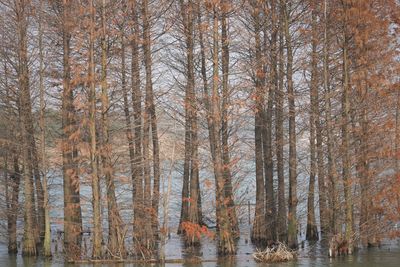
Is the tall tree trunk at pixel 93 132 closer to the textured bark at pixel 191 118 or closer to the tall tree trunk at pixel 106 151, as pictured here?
the tall tree trunk at pixel 106 151

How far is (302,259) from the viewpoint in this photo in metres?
18.1

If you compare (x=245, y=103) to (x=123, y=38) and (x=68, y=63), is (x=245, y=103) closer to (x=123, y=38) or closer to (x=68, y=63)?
(x=123, y=38)

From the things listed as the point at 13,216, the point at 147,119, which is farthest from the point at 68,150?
the point at 13,216

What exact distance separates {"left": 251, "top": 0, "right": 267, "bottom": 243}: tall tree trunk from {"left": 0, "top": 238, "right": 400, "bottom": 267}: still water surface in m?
1.20

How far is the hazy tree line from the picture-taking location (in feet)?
59.8

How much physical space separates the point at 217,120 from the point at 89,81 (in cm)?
410

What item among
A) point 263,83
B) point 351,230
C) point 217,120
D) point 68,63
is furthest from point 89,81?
point 351,230

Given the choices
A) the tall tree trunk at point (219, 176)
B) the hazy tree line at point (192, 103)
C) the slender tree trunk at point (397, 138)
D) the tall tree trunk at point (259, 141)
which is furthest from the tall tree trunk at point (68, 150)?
the slender tree trunk at point (397, 138)

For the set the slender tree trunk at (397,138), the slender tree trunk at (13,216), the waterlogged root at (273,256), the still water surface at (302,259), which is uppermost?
the slender tree trunk at (397,138)

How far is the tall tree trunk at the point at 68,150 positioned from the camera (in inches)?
728

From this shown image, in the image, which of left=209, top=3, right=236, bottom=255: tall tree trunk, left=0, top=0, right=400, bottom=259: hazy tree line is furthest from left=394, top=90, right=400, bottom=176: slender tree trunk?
left=209, top=3, right=236, bottom=255: tall tree trunk

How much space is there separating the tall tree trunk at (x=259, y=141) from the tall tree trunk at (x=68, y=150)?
6.04 meters

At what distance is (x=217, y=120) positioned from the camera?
19.0 m

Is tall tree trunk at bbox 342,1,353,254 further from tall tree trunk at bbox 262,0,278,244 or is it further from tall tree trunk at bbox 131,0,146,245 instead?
tall tree trunk at bbox 131,0,146,245
